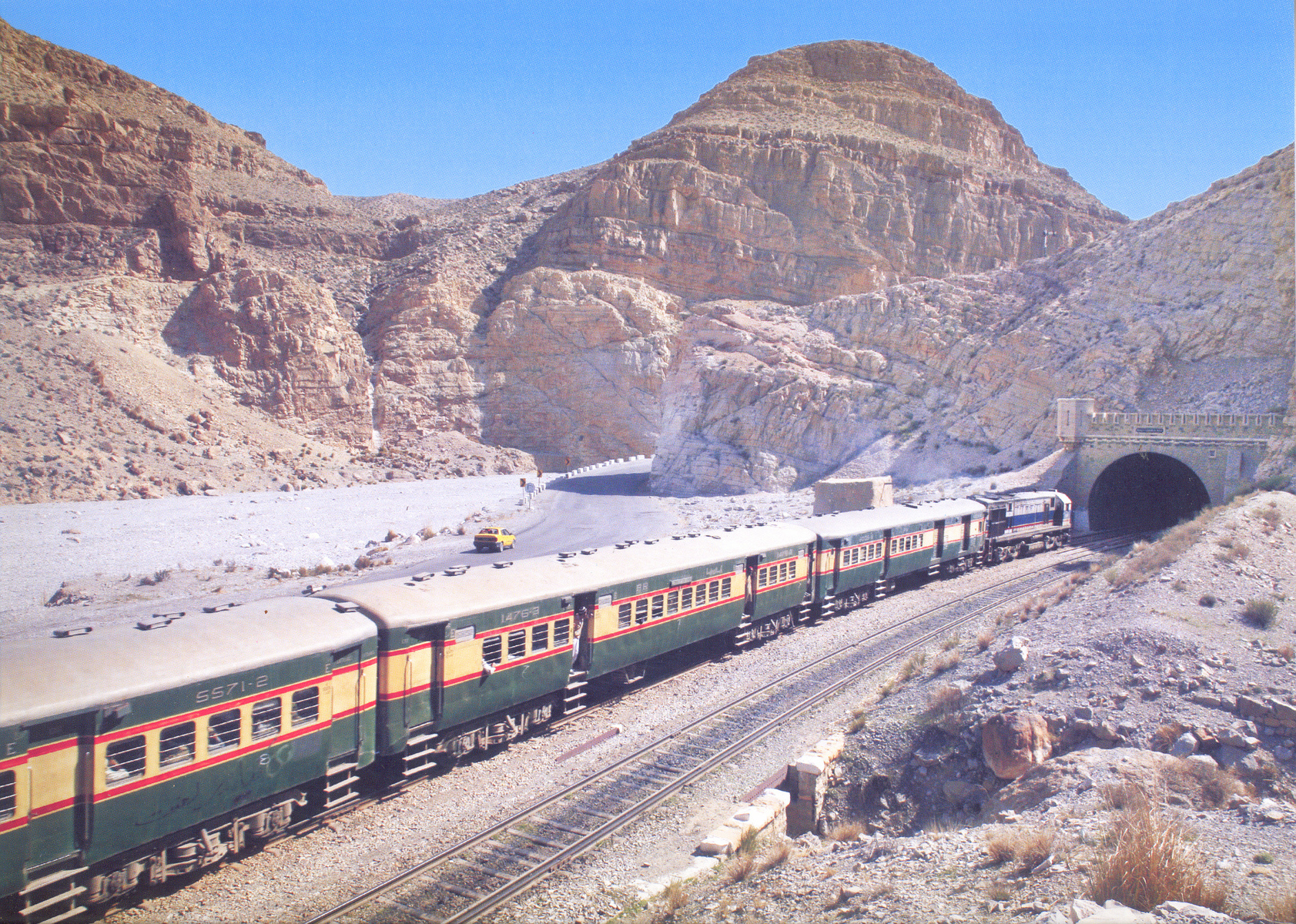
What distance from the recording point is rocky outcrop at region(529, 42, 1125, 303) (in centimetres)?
7819

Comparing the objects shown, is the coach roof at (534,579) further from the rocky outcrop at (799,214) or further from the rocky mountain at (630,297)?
the rocky outcrop at (799,214)

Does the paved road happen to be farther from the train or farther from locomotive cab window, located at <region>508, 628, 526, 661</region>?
locomotive cab window, located at <region>508, 628, 526, 661</region>

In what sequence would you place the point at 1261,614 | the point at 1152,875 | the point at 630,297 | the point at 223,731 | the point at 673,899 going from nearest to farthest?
the point at 1152,875 < the point at 673,899 < the point at 223,731 < the point at 1261,614 < the point at 630,297

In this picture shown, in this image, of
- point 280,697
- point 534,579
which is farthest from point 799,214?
point 280,697

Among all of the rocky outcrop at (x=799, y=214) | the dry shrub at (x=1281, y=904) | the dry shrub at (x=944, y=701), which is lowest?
the dry shrub at (x=944, y=701)

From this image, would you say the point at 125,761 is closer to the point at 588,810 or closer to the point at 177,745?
the point at 177,745

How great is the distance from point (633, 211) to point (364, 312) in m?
30.2

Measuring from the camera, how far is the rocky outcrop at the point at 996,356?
47.1 m

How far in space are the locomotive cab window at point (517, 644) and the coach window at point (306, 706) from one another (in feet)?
10.7

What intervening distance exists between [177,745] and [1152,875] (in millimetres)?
9447

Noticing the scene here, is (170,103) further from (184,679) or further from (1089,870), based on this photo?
(1089,870)

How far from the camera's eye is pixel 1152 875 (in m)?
6.45

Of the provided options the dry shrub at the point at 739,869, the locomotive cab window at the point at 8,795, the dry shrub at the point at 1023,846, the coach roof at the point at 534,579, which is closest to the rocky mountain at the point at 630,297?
the coach roof at the point at 534,579

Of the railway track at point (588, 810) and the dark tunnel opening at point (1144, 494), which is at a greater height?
the dark tunnel opening at point (1144, 494)
